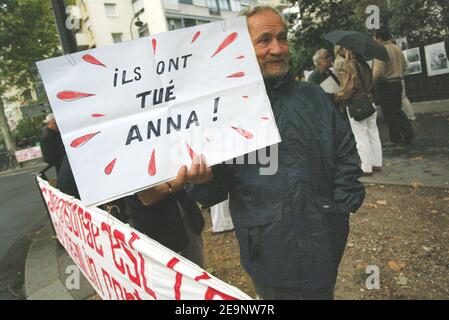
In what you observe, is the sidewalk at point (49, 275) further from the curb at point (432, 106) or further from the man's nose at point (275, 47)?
the curb at point (432, 106)

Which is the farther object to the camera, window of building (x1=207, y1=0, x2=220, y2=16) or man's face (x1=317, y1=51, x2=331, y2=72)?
window of building (x1=207, y1=0, x2=220, y2=16)

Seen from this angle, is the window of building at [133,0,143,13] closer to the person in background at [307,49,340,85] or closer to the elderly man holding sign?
the person in background at [307,49,340,85]

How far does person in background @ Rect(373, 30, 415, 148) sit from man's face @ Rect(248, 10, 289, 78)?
16.7 ft

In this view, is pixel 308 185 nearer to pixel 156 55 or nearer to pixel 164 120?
pixel 164 120

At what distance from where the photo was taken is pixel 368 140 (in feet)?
16.9

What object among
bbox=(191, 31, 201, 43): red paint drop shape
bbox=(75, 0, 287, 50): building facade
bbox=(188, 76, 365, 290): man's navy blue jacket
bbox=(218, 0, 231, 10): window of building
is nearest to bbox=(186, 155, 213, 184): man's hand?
bbox=(188, 76, 365, 290): man's navy blue jacket

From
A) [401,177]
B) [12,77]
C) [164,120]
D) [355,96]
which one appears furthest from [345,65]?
[12,77]

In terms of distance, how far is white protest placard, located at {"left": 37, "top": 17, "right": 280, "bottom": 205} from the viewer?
1.40 m

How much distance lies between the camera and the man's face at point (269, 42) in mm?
1697

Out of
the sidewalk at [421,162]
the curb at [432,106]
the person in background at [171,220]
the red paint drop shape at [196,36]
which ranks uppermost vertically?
the red paint drop shape at [196,36]

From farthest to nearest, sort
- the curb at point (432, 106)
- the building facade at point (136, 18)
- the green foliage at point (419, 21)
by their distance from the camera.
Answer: the building facade at point (136, 18) < the curb at point (432, 106) < the green foliage at point (419, 21)

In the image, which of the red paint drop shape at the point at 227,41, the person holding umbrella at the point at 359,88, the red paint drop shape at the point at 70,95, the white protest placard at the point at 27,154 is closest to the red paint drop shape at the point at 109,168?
the red paint drop shape at the point at 70,95

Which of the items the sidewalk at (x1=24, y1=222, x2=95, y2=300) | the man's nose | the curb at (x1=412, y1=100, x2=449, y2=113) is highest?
the man's nose

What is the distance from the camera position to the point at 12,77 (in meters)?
23.1
